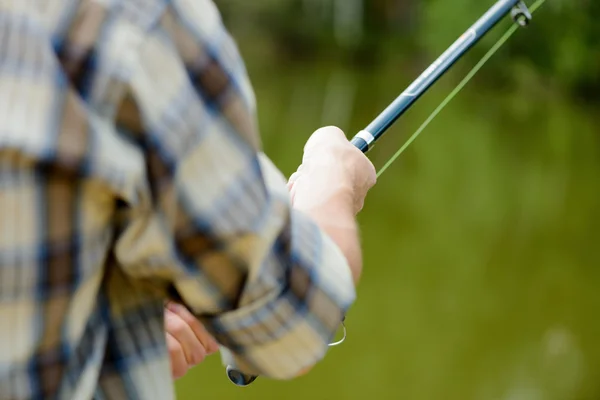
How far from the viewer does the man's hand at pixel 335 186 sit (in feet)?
2.08

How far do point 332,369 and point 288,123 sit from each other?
14.0 ft

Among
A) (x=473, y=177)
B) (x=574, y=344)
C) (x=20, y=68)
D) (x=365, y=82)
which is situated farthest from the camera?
(x=365, y=82)

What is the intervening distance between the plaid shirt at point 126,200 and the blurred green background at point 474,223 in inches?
97.4

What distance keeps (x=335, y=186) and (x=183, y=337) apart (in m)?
0.22

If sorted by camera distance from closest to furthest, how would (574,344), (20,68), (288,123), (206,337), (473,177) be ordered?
(20,68), (206,337), (574,344), (473,177), (288,123)

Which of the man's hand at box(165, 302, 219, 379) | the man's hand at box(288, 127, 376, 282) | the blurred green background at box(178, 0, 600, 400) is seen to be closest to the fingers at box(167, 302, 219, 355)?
the man's hand at box(165, 302, 219, 379)

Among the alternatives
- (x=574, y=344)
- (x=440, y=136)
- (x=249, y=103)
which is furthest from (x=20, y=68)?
(x=440, y=136)

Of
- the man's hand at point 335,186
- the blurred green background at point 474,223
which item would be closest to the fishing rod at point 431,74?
the man's hand at point 335,186

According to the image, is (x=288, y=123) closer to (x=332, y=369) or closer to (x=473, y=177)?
(x=473, y=177)

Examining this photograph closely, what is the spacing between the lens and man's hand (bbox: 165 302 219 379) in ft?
2.62

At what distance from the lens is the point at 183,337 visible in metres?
0.80

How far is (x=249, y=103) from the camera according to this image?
506mm

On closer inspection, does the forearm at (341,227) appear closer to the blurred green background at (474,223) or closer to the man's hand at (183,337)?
the man's hand at (183,337)

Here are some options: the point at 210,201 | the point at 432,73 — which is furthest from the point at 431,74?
the point at 210,201
